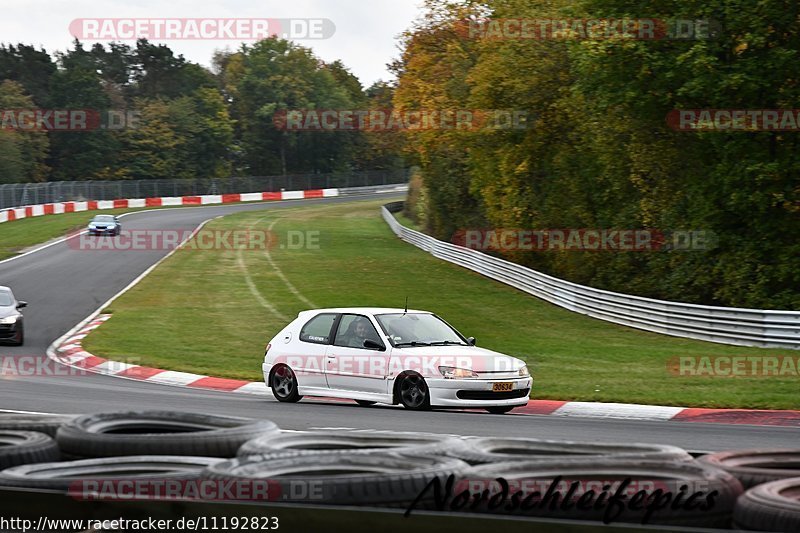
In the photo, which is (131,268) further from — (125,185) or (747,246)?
(125,185)

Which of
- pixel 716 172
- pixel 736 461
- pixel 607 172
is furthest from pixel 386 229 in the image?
pixel 736 461

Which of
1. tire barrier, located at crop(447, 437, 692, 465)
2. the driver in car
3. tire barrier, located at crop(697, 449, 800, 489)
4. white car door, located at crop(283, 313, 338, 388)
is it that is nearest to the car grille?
the driver in car

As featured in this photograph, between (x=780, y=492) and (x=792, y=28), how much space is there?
73.5 ft

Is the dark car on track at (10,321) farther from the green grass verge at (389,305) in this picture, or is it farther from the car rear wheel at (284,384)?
the car rear wheel at (284,384)

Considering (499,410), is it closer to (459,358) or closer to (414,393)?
(459,358)

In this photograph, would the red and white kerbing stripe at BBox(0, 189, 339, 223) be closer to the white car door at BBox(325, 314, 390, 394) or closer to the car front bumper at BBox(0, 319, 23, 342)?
the car front bumper at BBox(0, 319, 23, 342)

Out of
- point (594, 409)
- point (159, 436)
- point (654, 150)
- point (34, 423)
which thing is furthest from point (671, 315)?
point (159, 436)

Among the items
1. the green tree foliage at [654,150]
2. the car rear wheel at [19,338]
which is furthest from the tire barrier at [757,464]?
the car rear wheel at [19,338]

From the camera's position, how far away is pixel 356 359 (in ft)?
47.5

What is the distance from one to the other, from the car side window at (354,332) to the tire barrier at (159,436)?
25.7 ft

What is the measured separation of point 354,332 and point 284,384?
1370 millimetres

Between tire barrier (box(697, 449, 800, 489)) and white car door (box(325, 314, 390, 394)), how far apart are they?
8.80 meters

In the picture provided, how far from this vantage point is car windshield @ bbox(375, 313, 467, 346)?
1455 cm

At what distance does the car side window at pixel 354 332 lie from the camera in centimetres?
1465
